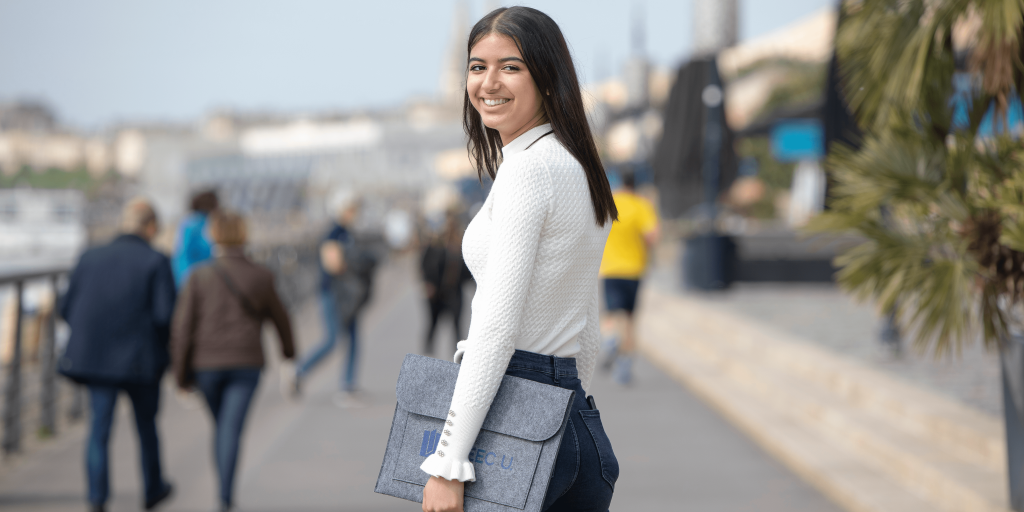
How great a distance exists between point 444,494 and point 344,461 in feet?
16.5

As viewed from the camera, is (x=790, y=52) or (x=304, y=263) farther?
(x=790, y=52)

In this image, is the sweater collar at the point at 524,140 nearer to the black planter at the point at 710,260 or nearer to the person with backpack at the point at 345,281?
Answer: the person with backpack at the point at 345,281

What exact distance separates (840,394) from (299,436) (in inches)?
153

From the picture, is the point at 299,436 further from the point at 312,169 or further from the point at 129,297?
the point at 312,169

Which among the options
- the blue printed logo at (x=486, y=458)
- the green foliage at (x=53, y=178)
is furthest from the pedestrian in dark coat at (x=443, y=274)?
the green foliage at (x=53, y=178)

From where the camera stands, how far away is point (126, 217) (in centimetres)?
555

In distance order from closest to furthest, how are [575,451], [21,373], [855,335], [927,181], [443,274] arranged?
[575,451] < [927,181] < [21,373] < [443,274] < [855,335]

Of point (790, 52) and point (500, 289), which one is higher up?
point (790, 52)

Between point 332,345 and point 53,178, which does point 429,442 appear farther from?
point 53,178

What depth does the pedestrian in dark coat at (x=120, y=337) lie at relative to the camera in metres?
5.30

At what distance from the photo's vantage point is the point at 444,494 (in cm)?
184

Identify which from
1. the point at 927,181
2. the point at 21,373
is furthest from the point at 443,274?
the point at 927,181

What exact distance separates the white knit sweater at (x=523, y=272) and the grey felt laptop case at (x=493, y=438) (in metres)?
0.04

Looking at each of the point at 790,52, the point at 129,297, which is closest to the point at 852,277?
the point at 129,297
